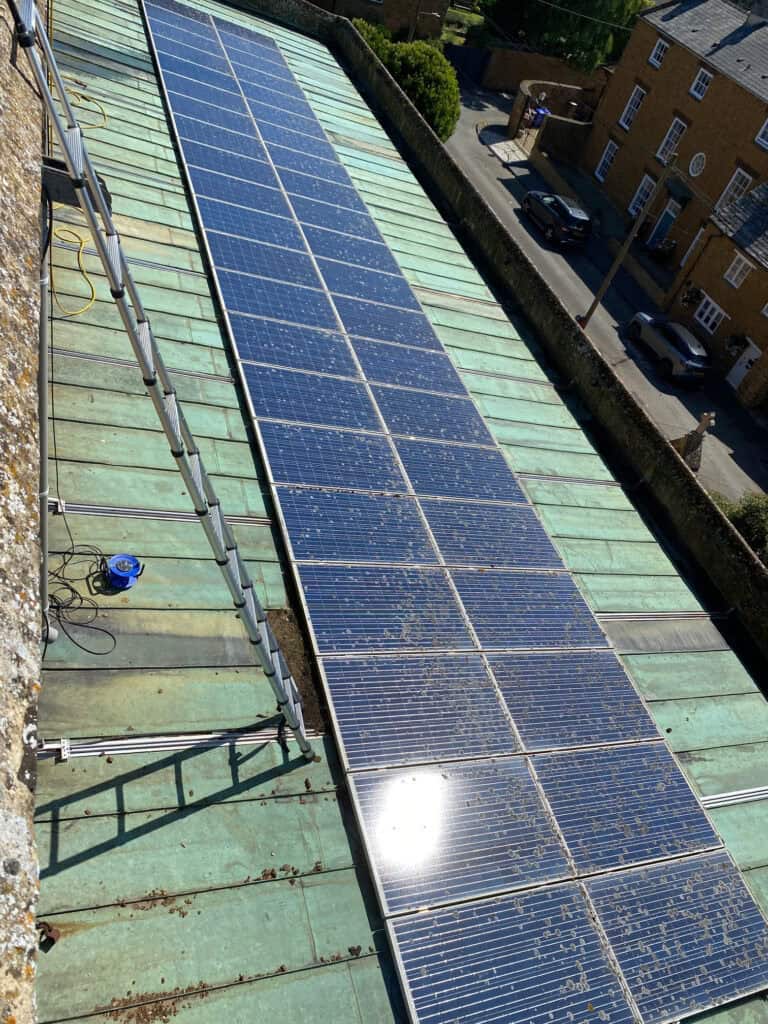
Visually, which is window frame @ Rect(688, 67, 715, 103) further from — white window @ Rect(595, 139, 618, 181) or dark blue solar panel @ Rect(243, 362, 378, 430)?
dark blue solar panel @ Rect(243, 362, 378, 430)

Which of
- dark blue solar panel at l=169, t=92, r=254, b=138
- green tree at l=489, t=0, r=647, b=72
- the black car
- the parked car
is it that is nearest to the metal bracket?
dark blue solar panel at l=169, t=92, r=254, b=138

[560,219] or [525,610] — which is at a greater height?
[525,610]

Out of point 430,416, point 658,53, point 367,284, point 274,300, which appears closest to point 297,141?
point 367,284

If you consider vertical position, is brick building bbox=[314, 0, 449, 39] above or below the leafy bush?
above

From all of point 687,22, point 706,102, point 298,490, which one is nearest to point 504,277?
point 298,490

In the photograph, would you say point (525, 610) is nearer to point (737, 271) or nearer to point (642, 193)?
point (737, 271)

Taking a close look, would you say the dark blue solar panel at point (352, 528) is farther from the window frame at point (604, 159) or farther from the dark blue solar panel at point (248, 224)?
the window frame at point (604, 159)
